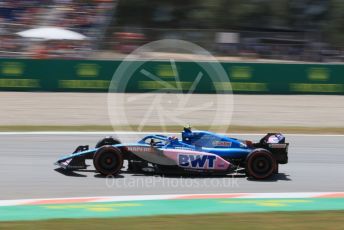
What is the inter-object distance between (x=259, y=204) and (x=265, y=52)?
19701 millimetres

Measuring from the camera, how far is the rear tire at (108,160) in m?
8.84

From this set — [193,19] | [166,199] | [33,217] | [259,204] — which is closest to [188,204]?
[166,199]

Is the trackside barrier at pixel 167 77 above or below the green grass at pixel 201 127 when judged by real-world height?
above

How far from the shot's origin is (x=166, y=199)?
26.2 ft

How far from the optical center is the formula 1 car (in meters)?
8.91

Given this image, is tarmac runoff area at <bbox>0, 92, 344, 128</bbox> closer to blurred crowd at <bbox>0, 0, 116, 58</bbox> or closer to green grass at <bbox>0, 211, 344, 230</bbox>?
blurred crowd at <bbox>0, 0, 116, 58</bbox>

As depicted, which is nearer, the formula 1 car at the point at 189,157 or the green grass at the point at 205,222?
the green grass at the point at 205,222

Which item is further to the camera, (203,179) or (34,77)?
(34,77)

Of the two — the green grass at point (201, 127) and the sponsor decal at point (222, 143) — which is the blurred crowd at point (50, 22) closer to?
the green grass at point (201, 127)

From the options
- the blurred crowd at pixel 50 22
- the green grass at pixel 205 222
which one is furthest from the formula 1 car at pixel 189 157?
the blurred crowd at pixel 50 22

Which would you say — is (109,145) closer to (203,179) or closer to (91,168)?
(91,168)

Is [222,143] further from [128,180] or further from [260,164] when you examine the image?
[128,180]

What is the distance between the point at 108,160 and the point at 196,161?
1.27 meters

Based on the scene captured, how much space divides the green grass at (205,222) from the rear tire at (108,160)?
6.78ft
